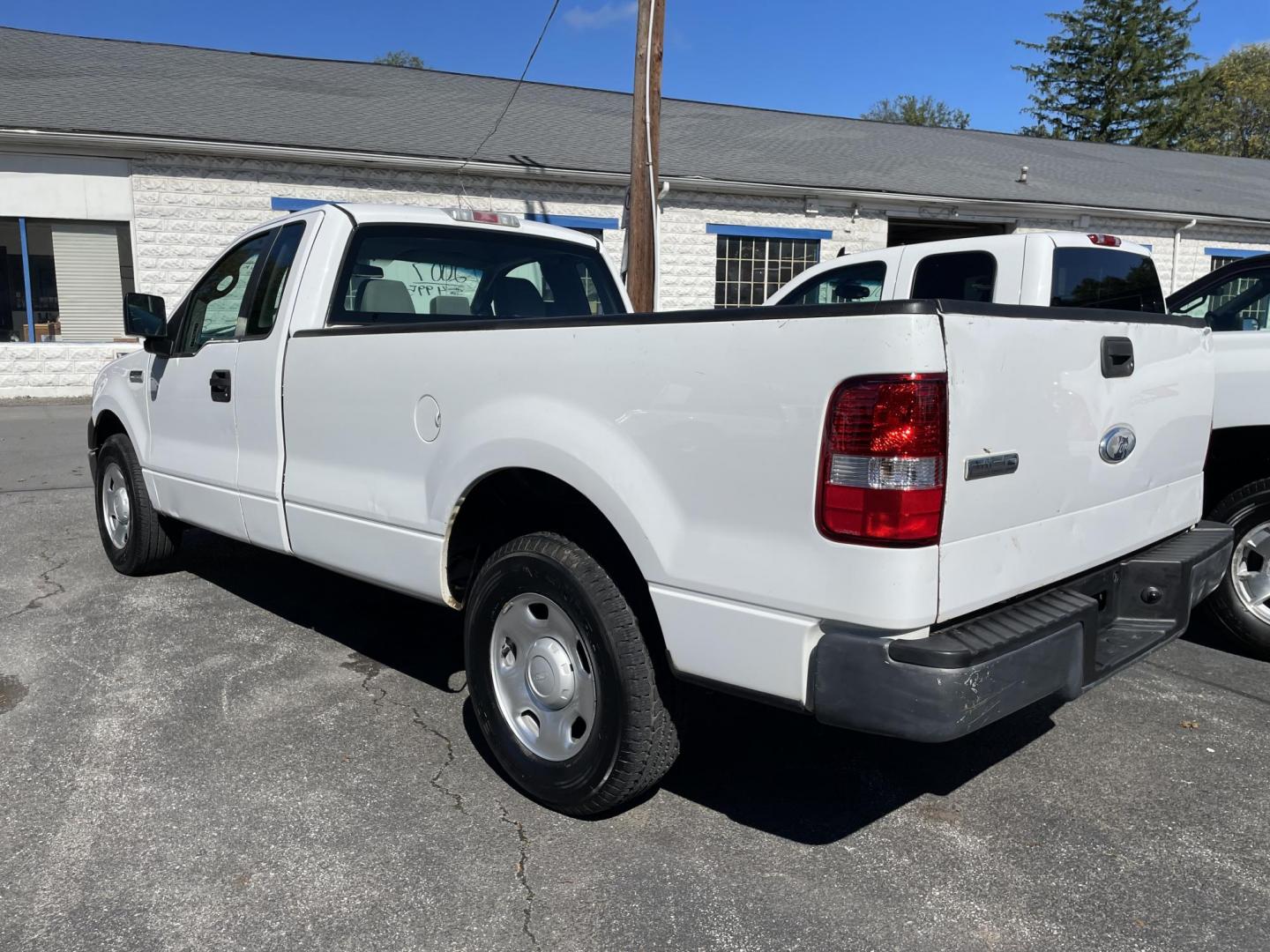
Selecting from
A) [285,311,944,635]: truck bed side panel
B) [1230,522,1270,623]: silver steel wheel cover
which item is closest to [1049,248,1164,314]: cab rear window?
[1230,522,1270,623]: silver steel wheel cover

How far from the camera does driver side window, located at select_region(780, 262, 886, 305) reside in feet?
22.8

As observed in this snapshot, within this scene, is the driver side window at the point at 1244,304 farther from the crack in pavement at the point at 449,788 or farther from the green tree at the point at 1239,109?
the green tree at the point at 1239,109

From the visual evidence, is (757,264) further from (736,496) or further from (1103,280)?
(736,496)

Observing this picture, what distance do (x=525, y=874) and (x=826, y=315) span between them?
1.76 meters

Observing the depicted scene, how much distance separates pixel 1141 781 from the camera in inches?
133

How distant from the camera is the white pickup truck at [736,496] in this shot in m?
2.27

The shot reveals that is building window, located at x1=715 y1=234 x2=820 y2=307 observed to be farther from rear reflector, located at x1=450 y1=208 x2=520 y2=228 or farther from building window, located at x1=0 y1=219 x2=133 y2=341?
rear reflector, located at x1=450 y1=208 x2=520 y2=228

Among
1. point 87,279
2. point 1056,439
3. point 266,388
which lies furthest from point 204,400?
point 87,279

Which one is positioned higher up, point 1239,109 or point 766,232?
point 1239,109

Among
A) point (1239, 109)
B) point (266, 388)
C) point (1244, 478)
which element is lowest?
point (1244, 478)

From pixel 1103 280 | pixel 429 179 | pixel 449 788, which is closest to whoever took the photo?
pixel 449 788

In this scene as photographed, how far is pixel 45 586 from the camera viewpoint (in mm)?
5641

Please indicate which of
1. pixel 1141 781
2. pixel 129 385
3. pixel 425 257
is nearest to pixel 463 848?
pixel 1141 781

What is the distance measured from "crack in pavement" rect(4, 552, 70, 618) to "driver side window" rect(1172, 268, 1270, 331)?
6.32 m
